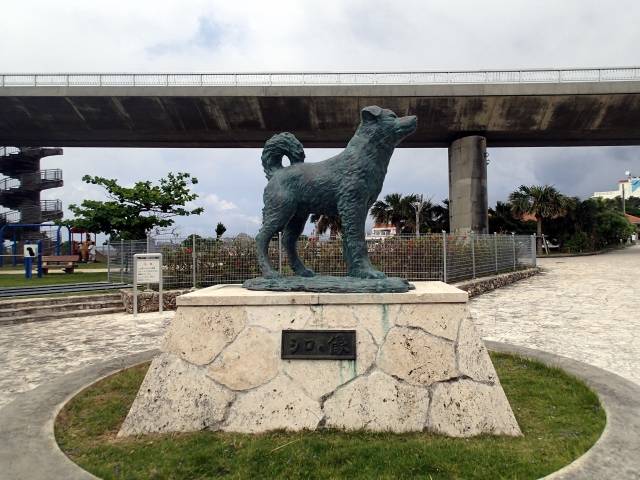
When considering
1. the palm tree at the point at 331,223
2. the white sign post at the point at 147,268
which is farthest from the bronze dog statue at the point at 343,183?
the white sign post at the point at 147,268

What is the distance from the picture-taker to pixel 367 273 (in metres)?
3.76

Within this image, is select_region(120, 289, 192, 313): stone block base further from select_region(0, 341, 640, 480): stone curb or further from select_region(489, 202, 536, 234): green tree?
select_region(489, 202, 536, 234): green tree

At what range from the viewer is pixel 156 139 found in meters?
20.5

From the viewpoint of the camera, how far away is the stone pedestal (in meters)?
3.13

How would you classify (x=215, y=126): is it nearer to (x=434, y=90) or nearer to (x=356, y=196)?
(x=434, y=90)

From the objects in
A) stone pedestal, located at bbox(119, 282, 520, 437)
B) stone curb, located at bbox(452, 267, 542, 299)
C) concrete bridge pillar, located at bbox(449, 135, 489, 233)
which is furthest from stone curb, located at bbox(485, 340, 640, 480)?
concrete bridge pillar, located at bbox(449, 135, 489, 233)

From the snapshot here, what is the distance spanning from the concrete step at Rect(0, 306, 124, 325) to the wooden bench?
26.3 feet

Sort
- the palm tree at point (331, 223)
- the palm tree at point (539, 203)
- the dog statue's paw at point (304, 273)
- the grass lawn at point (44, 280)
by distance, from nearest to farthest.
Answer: the dog statue's paw at point (304, 273) < the palm tree at point (331, 223) < the grass lawn at point (44, 280) < the palm tree at point (539, 203)

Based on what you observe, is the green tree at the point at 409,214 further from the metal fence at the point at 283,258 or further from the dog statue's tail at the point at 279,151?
the dog statue's tail at the point at 279,151

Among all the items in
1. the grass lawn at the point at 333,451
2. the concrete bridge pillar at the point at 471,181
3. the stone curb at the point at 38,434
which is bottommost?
the grass lawn at the point at 333,451

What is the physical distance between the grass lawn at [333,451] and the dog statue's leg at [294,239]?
1622mm

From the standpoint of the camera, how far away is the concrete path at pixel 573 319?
563cm

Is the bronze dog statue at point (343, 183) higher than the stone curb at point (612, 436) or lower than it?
higher

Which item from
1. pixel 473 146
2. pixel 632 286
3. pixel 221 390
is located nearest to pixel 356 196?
pixel 221 390
